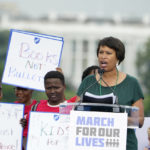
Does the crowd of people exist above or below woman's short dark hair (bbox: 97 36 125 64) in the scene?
below

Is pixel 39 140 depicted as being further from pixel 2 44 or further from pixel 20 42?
pixel 2 44

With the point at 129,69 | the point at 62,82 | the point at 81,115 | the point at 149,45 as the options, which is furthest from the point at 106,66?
the point at 129,69

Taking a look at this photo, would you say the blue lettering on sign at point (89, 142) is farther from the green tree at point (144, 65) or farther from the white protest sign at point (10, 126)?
the green tree at point (144, 65)

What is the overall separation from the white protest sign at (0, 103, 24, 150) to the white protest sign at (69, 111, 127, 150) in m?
2.11

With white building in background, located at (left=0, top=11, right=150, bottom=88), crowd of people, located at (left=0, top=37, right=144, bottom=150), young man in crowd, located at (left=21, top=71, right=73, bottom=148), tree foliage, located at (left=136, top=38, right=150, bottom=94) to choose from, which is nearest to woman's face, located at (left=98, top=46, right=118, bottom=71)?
crowd of people, located at (left=0, top=37, right=144, bottom=150)

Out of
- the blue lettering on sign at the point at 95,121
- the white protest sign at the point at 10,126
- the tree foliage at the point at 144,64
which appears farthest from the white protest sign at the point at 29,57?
the tree foliage at the point at 144,64

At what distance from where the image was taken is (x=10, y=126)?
27.7ft

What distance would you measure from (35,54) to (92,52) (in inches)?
4560

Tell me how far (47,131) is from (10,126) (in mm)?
1283

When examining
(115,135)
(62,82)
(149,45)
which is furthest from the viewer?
(149,45)

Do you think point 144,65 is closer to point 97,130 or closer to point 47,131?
point 47,131

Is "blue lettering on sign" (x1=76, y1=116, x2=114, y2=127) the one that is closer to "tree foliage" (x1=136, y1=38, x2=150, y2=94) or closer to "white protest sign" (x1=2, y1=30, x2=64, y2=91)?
"white protest sign" (x1=2, y1=30, x2=64, y2=91)

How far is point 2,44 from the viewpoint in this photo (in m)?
110

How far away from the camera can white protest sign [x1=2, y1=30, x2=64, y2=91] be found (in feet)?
29.6
